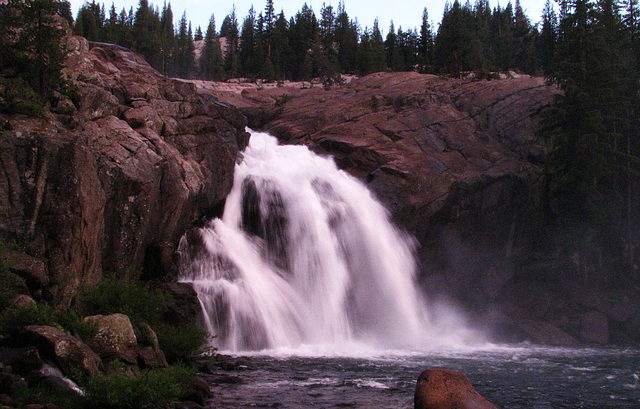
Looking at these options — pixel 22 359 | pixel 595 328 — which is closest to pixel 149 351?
pixel 22 359

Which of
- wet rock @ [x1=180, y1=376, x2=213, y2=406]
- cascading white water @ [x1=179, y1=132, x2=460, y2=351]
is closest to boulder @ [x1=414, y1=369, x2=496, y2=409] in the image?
wet rock @ [x1=180, y1=376, x2=213, y2=406]

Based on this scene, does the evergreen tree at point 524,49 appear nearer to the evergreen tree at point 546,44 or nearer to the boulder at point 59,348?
the evergreen tree at point 546,44

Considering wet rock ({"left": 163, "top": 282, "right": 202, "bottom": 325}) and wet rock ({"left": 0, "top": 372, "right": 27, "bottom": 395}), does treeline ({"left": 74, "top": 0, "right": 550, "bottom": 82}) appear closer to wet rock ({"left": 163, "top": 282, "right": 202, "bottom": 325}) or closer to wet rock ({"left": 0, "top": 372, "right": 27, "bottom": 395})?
wet rock ({"left": 163, "top": 282, "right": 202, "bottom": 325})

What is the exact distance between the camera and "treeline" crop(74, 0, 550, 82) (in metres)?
60.6

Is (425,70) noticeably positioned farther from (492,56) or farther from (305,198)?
(305,198)

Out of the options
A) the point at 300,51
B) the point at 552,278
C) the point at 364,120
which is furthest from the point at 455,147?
the point at 300,51

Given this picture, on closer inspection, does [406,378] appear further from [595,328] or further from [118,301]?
[595,328]

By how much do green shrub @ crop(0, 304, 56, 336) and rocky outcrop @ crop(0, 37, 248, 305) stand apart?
348 centimetres

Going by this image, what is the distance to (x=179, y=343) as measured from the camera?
1786 centimetres

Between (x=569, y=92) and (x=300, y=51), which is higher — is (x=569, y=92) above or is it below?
below

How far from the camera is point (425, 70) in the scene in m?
68.9

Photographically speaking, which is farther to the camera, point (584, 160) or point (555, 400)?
point (584, 160)

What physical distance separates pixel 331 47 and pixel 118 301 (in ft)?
220

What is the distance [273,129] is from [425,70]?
1216 inches
